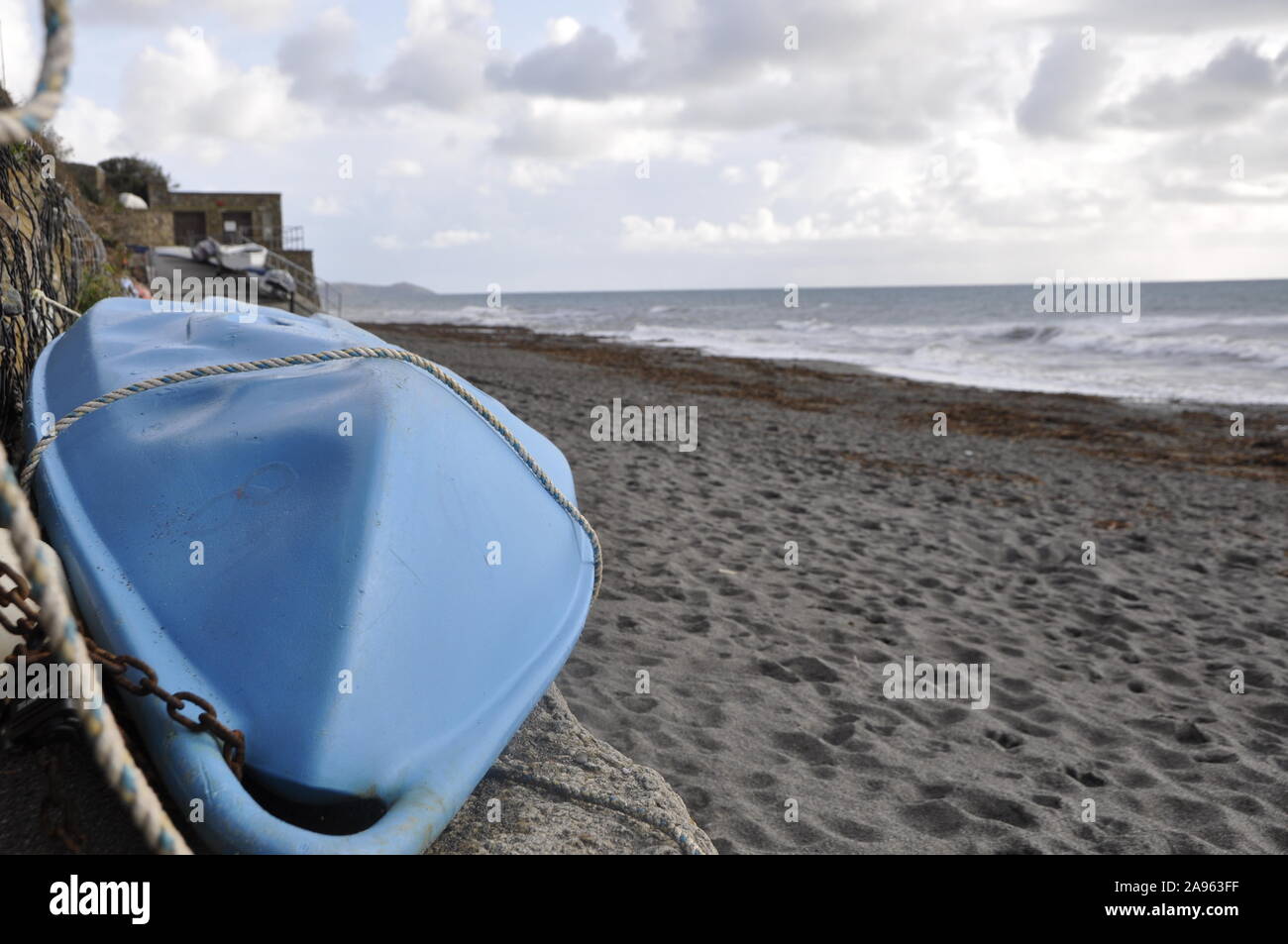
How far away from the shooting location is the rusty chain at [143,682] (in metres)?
1.82

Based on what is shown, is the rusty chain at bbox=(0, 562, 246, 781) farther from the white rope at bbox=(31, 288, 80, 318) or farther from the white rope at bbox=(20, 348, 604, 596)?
the white rope at bbox=(31, 288, 80, 318)

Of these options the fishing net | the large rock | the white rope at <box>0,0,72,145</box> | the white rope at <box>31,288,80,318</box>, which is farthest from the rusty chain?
the white rope at <box>31,288,80,318</box>

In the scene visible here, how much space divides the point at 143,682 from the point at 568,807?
3.62 ft

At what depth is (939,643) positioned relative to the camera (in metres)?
4.27

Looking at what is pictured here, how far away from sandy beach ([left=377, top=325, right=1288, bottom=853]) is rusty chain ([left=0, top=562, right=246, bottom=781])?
135 centimetres

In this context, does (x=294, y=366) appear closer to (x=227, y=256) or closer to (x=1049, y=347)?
(x=227, y=256)

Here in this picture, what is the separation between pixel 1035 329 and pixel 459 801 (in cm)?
2949

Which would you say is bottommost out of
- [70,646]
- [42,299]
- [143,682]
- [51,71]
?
[143,682]

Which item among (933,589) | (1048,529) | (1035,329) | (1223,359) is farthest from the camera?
(1035,329)

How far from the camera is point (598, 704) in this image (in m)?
3.32

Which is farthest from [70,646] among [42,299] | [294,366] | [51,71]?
[42,299]

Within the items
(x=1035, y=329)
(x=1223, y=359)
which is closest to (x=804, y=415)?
(x=1223, y=359)

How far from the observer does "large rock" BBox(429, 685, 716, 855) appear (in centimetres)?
220
